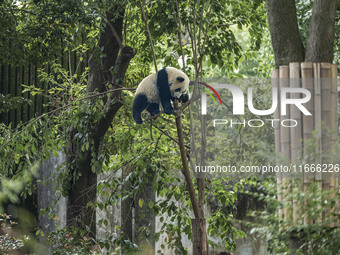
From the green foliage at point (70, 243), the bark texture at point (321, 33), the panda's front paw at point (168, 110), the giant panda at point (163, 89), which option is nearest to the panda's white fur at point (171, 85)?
the giant panda at point (163, 89)

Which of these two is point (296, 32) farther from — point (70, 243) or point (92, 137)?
point (70, 243)

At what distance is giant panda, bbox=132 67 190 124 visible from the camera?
161 inches

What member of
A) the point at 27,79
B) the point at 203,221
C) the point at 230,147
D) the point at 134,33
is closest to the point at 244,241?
the point at 230,147

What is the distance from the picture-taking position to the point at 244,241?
589 cm

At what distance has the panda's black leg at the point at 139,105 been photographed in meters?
4.16

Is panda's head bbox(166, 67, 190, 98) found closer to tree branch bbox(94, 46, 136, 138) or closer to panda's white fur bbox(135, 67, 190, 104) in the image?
panda's white fur bbox(135, 67, 190, 104)

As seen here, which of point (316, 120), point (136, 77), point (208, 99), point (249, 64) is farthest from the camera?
point (249, 64)

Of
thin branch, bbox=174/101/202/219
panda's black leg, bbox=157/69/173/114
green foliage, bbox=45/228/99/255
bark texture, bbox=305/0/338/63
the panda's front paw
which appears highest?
bark texture, bbox=305/0/338/63

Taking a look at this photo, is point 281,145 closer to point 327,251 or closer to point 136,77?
point 327,251

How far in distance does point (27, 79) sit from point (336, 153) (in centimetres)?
479

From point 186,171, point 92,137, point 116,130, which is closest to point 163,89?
point 186,171

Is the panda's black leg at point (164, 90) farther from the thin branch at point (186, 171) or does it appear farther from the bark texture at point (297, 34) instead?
the bark texture at point (297, 34)

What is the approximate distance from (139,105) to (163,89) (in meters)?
0.25

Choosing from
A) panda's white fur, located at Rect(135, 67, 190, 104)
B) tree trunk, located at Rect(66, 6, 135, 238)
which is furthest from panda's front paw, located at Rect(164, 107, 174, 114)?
tree trunk, located at Rect(66, 6, 135, 238)
